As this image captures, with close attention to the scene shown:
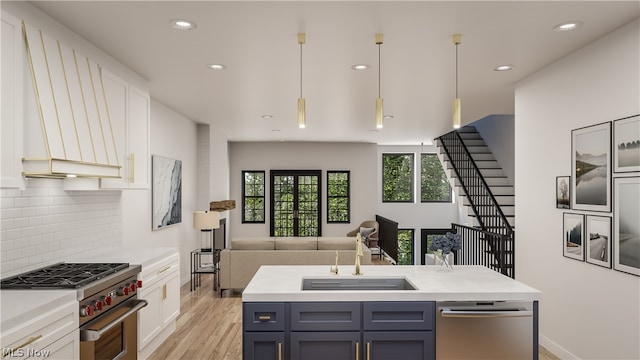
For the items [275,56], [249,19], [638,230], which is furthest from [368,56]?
[638,230]

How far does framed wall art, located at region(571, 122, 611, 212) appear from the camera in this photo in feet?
10.9

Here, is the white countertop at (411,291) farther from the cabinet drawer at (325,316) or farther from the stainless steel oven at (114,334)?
the stainless steel oven at (114,334)

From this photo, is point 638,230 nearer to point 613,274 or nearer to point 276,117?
point 613,274

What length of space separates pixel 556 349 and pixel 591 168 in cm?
178

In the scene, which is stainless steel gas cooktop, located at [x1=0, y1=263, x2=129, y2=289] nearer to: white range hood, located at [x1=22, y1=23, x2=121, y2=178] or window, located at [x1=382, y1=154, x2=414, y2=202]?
white range hood, located at [x1=22, y1=23, x2=121, y2=178]

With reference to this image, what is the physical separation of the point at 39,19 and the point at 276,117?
450cm

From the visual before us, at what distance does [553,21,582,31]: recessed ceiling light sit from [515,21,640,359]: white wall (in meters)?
0.39

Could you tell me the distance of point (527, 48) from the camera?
3.65 m

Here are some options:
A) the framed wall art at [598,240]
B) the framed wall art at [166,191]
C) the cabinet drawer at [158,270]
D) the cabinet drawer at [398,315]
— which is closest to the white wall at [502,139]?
the framed wall art at [598,240]

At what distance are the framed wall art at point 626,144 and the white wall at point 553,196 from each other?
8 centimetres

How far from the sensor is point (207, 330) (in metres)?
4.92

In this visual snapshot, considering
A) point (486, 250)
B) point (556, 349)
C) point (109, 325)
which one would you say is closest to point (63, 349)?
point (109, 325)

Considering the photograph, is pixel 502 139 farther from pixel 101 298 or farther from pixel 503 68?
pixel 101 298

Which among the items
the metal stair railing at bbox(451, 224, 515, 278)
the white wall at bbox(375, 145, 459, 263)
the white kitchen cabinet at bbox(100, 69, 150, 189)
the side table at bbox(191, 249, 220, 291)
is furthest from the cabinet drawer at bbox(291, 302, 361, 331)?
the white wall at bbox(375, 145, 459, 263)
